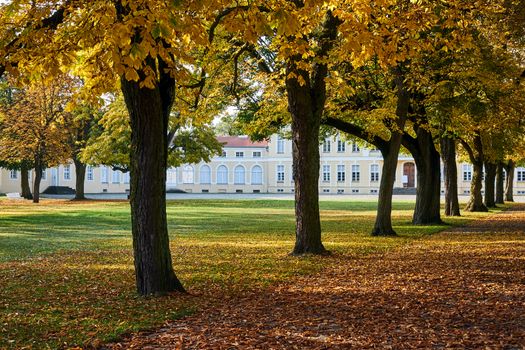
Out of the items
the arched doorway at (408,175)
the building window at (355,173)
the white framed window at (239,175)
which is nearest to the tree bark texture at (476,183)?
the arched doorway at (408,175)

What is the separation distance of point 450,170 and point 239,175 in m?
60.8

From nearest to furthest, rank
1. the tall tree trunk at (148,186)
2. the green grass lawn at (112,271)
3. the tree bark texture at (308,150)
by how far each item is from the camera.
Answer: the green grass lawn at (112,271), the tall tree trunk at (148,186), the tree bark texture at (308,150)

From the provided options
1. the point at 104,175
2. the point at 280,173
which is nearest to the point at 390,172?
the point at 280,173

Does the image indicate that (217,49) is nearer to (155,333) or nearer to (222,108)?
(222,108)

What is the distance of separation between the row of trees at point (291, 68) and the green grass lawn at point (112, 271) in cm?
84

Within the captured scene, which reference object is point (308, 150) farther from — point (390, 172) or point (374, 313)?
point (390, 172)

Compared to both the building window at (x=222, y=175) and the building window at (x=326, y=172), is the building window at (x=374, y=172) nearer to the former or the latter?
the building window at (x=326, y=172)

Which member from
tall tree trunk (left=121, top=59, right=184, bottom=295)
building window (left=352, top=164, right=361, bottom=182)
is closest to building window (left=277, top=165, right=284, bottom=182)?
building window (left=352, top=164, right=361, bottom=182)

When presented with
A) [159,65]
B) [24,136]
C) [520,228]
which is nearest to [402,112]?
[520,228]

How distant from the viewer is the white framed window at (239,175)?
88.1 meters

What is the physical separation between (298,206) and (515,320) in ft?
22.6

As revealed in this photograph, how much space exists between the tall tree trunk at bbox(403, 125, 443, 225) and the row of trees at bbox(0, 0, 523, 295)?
46 mm

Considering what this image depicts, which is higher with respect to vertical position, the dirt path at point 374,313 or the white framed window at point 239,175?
the white framed window at point 239,175

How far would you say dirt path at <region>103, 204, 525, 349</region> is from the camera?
228 inches
